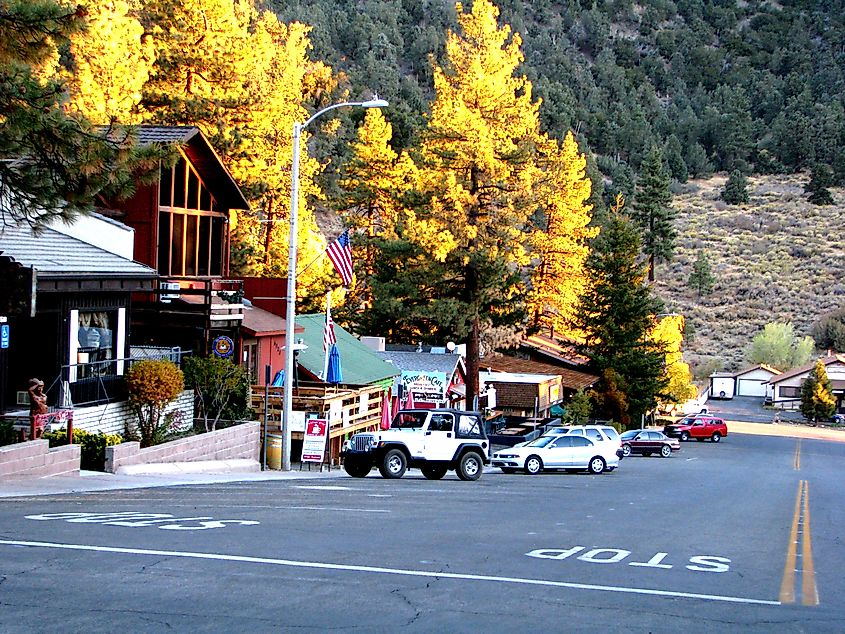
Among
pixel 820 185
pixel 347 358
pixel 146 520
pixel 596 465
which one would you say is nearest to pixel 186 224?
pixel 347 358

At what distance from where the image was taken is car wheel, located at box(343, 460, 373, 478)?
2945 cm

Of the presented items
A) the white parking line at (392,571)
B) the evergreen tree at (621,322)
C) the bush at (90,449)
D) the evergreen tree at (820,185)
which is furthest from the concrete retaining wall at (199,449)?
the evergreen tree at (820,185)

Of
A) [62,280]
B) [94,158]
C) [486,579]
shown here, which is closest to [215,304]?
[62,280]

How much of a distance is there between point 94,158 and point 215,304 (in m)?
15.0

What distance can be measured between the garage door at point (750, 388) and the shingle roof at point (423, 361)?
81786mm

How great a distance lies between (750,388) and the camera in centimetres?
12419

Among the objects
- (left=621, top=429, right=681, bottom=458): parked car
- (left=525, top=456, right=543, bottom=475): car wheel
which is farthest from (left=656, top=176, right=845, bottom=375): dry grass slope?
(left=525, top=456, right=543, bottom=475): car wheel

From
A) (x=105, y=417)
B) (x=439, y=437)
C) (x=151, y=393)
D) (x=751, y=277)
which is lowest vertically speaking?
(x=439, y=437)

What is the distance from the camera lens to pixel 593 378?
63.9 meters

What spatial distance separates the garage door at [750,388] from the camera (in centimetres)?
12244

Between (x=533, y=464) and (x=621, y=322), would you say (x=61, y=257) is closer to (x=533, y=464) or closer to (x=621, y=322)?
(x=533, y=464)

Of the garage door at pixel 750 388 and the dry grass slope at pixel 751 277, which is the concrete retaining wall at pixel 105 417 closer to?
the dry grass slope at pixel 751 277

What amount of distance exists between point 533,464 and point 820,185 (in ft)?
400

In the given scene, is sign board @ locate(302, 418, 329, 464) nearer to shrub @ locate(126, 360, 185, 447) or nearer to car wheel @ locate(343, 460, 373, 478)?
car wheel @ locate(343, 460, 373, 478)
